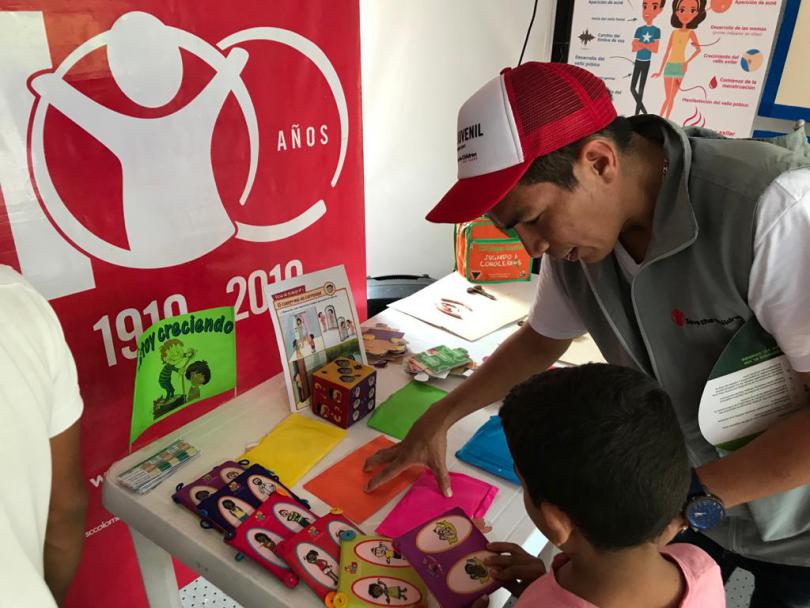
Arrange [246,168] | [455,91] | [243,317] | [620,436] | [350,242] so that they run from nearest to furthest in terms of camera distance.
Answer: [620,436] → [246,168] → [243,317] → [350,242] → [455,91]

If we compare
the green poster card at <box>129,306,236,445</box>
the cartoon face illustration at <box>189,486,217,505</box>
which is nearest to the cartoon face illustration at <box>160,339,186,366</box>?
the green poster card at <box>129,306,236,445</box>

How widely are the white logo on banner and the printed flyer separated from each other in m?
0.27

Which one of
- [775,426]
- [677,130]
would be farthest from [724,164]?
[775,426]

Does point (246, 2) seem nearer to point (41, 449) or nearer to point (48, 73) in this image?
point (48, 73)

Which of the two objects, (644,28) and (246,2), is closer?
(246,2)

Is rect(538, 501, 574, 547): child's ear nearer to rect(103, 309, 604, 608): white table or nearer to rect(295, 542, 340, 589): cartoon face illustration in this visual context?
rect(103, 309, 604, 608): white table

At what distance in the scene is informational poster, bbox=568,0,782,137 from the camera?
2051mm

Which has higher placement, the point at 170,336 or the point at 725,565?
the point at 170,336

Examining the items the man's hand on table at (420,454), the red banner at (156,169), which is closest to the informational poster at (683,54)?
the red banner at (156,169)

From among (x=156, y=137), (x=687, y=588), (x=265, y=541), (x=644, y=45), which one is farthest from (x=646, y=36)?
(x=265, y=541)

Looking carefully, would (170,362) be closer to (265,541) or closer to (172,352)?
(172,352)

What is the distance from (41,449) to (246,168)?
2.63ft

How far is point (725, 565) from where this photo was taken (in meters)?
1.15

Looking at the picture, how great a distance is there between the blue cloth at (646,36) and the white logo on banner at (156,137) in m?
1.44
